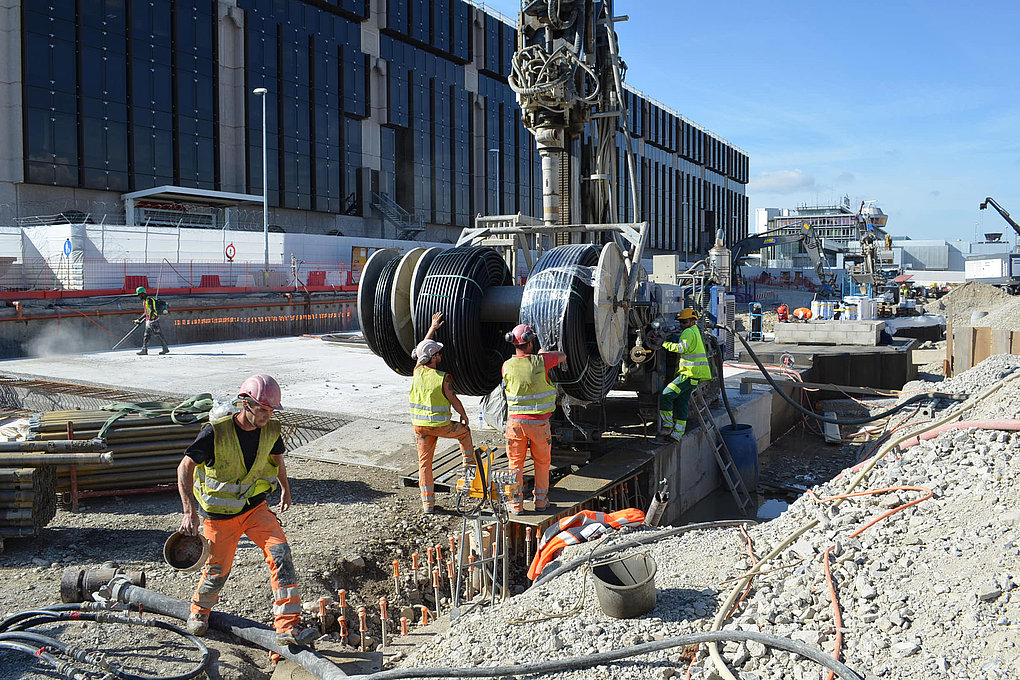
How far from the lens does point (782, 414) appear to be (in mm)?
15078

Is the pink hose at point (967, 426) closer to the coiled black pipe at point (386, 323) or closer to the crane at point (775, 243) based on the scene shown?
the coiled black pipe at point (386, 323)

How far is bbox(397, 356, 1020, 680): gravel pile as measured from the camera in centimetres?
375

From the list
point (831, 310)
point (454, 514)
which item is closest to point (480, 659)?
point (454, 514)

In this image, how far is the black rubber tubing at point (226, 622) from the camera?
4.71m

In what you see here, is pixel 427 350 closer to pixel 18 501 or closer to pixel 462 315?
pixel 462 315

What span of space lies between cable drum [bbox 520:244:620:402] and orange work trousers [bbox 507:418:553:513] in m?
0.74

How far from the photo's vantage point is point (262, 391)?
15.2 feet

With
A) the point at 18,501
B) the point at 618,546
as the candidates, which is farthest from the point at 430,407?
the point at 18,501

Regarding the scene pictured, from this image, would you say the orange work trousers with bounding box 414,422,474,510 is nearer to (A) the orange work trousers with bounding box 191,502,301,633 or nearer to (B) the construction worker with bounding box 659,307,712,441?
(A) the orange work trousers with bounding box 191,502,301,633

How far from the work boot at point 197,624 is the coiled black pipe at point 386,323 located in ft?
12.2

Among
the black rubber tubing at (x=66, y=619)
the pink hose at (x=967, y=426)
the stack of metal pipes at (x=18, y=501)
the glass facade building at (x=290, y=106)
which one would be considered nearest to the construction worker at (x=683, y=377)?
the pink hose at (x=967, y=426)

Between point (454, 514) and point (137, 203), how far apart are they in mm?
29414

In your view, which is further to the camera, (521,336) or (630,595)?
(521,336)

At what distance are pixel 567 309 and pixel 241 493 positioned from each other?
3500 millimetres
